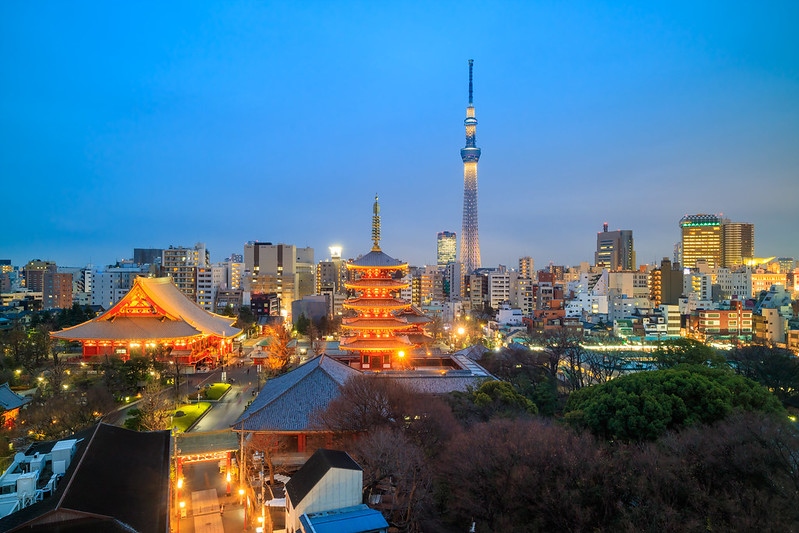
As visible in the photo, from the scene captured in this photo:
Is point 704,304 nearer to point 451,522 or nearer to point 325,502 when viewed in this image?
point 451,522

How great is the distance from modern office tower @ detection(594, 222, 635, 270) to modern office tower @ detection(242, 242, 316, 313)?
2424 inches

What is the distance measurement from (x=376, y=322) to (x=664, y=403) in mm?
14611

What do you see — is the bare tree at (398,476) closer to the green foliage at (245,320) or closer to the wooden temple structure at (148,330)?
the wooden temple structure at (148,330)

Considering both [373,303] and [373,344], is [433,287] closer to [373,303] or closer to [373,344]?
[373,303]

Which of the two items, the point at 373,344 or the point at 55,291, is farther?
the point at 55,291

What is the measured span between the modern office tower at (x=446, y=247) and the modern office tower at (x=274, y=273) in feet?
268

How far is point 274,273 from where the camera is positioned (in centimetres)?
7306

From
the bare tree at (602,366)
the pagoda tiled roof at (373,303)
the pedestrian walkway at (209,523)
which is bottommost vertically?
the pedestrian walkway at (209,523)

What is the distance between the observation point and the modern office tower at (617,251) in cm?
10194

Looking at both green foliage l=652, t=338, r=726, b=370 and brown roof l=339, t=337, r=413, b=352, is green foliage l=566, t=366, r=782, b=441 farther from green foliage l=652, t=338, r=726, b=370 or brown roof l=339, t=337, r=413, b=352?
brown roof l=339, t=337, r=413, b=352

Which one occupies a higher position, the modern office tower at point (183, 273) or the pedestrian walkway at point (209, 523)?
the modern office tower at point (183, 273)

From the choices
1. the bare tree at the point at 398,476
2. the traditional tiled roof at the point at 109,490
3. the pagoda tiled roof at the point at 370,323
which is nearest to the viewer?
→ the traditional tiled roof at the point at 109,490

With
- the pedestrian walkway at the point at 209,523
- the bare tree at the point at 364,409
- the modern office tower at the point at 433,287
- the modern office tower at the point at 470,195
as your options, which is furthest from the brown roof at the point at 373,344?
the modern office tower at the point at 433,287

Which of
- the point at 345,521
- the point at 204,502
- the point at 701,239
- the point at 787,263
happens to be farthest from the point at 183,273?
the point at 787,263
